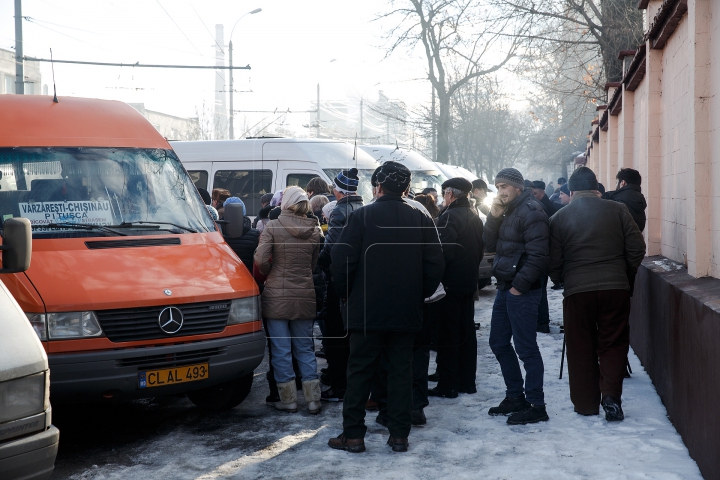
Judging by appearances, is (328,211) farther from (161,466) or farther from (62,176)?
(161,466)

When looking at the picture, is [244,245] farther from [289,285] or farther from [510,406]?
[510,406]

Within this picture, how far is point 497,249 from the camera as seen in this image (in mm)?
6355

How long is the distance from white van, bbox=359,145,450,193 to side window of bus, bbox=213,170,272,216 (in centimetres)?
320

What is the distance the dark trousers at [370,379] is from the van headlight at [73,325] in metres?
1.70

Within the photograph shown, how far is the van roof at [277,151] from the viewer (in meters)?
13.2

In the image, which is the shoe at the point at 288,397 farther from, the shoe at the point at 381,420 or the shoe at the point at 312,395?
the shoe at the point at 381,420

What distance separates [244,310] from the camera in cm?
617

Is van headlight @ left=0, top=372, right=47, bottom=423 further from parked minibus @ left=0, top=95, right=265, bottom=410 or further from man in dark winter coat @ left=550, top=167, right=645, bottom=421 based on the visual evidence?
man in dark winter coat @ left=550, top=167, right=645, bottom=421

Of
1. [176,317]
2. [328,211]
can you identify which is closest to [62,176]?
[176,317]

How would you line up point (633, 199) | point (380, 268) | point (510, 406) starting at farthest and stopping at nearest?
point (633, 199), point (510, 406), point (380, 268)

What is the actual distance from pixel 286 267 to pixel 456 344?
63.3 inches

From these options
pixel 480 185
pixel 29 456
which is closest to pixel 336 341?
pixel 29 456

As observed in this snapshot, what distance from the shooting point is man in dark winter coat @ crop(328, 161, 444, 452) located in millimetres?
5488

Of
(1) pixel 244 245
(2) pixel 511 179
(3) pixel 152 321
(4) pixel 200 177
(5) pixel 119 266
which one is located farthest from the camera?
(4) pixel 200 177
